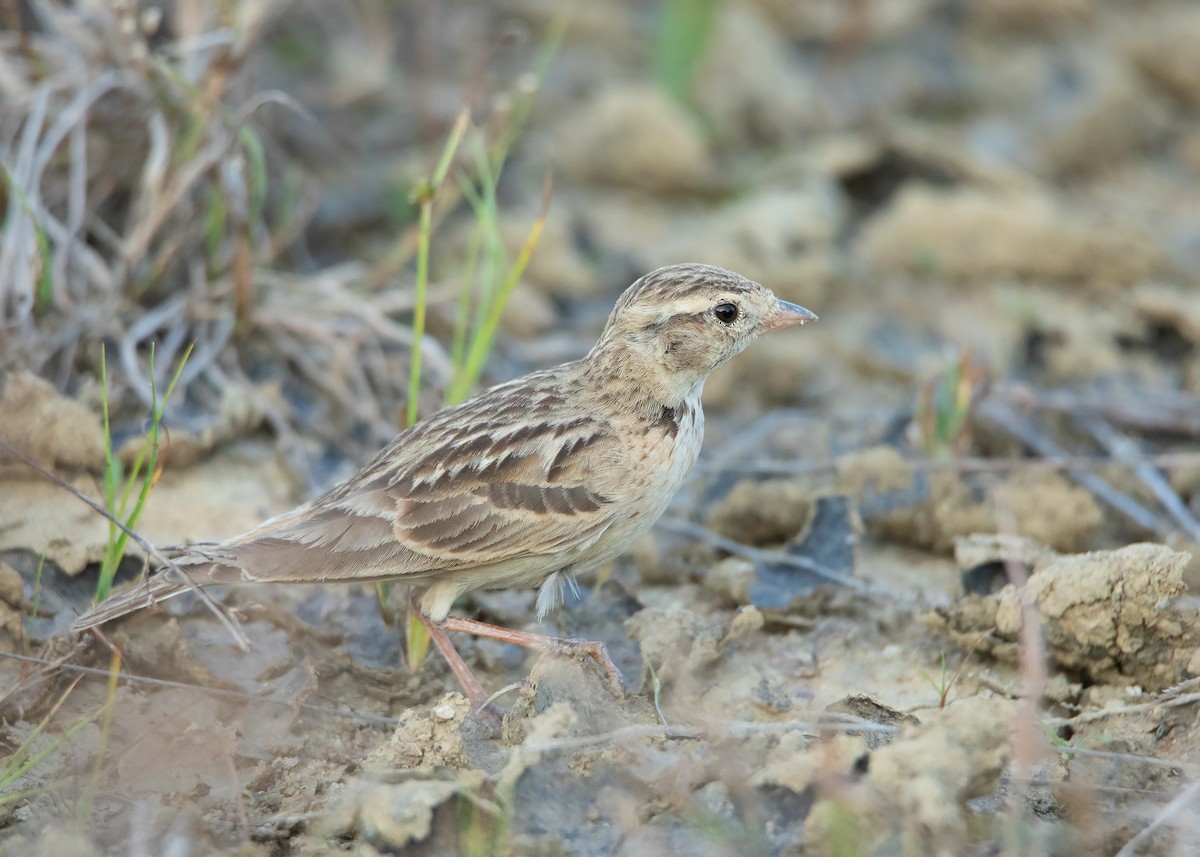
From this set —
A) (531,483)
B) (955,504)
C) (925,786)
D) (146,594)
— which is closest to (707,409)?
(955,504)

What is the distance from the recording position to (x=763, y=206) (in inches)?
350

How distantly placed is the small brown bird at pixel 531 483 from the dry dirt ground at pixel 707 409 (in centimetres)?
42

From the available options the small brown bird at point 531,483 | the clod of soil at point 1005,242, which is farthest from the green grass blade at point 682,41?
the small brown bird at point 531,483

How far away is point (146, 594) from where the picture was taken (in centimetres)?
447

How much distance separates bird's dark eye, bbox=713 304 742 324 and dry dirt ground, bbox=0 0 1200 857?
1175 millimetres

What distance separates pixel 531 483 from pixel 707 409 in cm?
294

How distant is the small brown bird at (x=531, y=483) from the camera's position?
4648mm

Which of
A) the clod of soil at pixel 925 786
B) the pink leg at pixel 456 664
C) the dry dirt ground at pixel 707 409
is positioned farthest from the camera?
the pink leg at pixel 456 664

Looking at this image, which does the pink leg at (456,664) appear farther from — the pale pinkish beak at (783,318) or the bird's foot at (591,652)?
the pale pinkish beak at (783,318)

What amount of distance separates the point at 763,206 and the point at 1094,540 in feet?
12.5

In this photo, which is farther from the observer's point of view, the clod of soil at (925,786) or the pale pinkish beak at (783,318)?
the pale pinkish beak at (783,318)

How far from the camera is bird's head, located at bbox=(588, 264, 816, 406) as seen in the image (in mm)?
5113

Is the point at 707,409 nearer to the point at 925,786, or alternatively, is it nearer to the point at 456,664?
the point at 456,664

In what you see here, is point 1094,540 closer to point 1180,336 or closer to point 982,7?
point 1180,336
